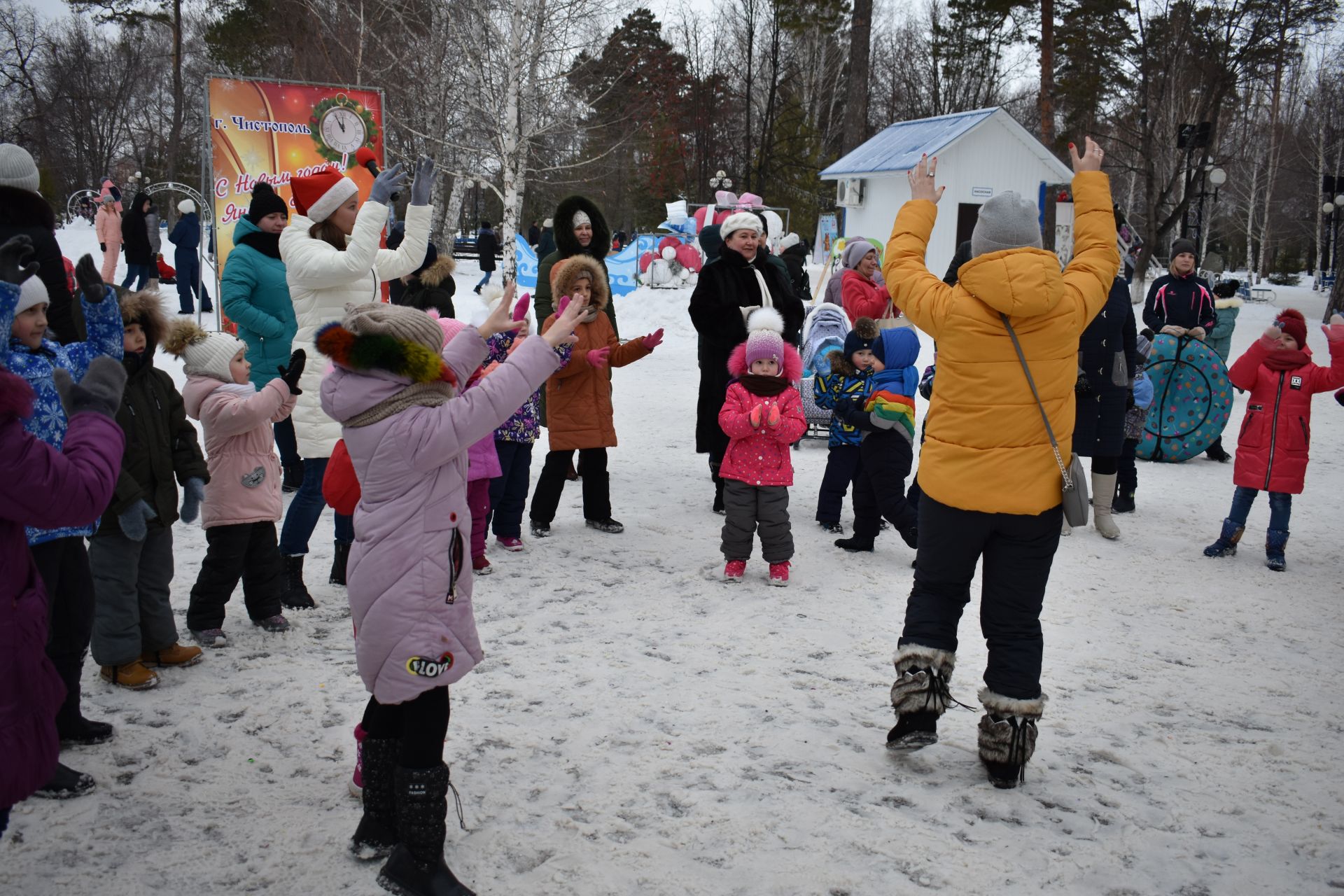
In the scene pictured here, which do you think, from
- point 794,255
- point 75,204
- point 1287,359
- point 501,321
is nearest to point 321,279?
point 501,321

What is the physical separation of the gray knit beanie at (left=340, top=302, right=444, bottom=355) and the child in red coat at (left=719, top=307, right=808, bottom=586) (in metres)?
2.96

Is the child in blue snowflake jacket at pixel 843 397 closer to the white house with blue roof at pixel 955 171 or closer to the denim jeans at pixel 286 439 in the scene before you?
the denim jeans at pixel 286 439

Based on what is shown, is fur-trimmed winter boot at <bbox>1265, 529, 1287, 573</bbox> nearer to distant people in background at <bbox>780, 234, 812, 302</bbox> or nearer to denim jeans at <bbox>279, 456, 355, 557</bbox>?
denim jeans at <bbox>279, 456, 355, 557</bbox>

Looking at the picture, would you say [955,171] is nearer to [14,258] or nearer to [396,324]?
[396,324]

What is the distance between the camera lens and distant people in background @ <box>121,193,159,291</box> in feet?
53.1

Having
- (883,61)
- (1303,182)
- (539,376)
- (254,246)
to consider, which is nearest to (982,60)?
(883,61)

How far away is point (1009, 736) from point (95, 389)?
2938 mm

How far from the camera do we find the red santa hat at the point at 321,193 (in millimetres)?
4969

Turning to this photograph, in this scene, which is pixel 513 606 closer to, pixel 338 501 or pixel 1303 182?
pixel 338 501

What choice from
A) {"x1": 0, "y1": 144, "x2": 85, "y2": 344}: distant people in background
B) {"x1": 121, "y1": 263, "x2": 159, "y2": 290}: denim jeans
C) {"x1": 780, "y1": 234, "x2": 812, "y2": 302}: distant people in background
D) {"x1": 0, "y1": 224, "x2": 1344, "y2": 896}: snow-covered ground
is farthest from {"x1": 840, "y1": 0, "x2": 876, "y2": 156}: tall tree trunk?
{"x1": 0, "y1": 144, "x2": 85, "y2": 344}: distant people in background

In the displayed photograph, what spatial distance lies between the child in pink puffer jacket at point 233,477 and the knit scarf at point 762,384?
2.44 m

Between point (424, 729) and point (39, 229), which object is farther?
point (39, 229)

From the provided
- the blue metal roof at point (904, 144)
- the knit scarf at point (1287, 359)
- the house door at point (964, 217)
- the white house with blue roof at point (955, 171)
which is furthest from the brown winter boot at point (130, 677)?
the house door at point (964, 217)

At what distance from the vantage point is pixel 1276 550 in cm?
632
